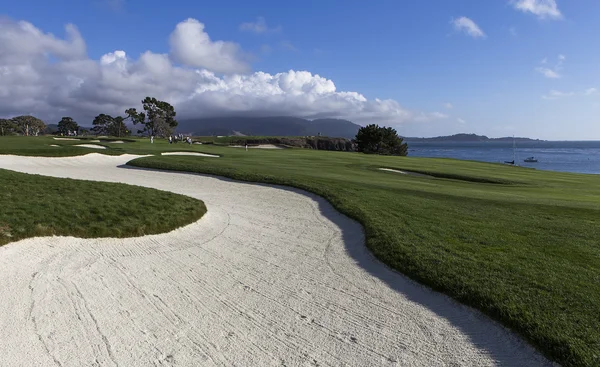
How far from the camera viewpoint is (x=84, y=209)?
10406mm

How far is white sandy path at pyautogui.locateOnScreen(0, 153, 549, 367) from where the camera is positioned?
467 cm

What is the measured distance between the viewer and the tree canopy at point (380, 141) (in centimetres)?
8638

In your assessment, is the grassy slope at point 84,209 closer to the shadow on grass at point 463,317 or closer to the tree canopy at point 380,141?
the shadow on grass at point 463,317

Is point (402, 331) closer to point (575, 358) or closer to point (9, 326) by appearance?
point (575, 358)

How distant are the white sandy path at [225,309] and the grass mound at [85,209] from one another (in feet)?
1.44

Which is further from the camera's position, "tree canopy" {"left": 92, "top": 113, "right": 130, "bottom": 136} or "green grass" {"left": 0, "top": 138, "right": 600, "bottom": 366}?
"tree canopy" {"left": 92, "top": 113, "right": 130, "bottom": 136}

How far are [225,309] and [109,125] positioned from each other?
12781cm

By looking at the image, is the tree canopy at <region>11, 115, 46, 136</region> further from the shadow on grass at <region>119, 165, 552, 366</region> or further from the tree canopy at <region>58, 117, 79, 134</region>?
the shadow on grass at <region>119, 165, 552, 366</region>

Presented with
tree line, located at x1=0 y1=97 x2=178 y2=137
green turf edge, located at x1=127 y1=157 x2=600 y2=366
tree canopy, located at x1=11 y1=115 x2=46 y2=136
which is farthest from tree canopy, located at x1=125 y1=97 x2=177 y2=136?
green turf edge, located at x1=127 y1=157 x2=600 y2=366

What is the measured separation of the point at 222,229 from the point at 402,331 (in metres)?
6.79

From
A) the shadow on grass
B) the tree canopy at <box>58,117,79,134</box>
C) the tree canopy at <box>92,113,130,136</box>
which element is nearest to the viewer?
the shadow on grass

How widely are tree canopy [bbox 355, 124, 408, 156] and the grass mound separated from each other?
76.5m

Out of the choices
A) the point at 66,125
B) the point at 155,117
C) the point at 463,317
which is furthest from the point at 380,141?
the point at 66,125

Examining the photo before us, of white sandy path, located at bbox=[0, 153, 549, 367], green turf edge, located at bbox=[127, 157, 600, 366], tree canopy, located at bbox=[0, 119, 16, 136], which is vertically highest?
tree canopy, located at bbox=[0, 119, 16, 136]
